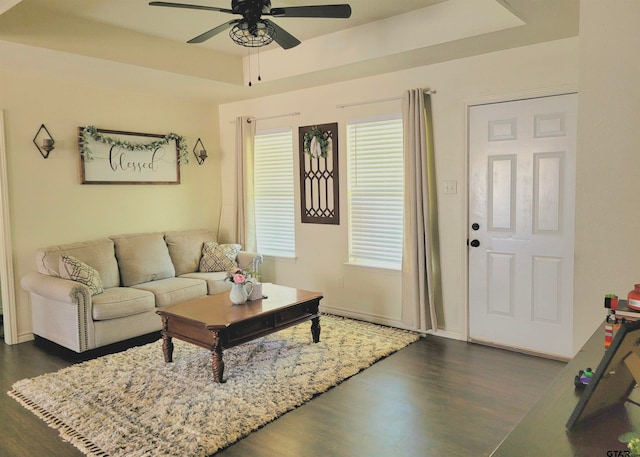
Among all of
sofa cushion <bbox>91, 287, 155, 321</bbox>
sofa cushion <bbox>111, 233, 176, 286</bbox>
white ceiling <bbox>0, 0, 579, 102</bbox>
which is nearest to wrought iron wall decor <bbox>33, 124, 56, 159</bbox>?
white ceiling <bbox>0, 0, 579, 102</bbox>

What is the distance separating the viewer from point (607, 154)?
221 centimetres

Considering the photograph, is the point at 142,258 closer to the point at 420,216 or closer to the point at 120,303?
the point at 120,303

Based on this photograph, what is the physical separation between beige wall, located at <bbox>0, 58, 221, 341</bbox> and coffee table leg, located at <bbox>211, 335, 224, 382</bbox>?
90.9 inches

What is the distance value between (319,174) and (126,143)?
82.9 inches

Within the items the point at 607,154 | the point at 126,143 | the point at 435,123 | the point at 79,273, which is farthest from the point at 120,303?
the point at 607,154

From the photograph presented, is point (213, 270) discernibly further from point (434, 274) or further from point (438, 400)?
point (438, 400)

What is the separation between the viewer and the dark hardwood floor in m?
2.67

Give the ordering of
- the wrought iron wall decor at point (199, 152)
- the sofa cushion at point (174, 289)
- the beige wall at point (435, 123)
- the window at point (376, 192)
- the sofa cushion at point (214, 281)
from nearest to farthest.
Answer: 1. the beige wall at point (435, 123)
2. the sofa cushion at point (174, 289)
3. the window at point (376, 192)
4. the sofa cushion at point (214, 281)
5. the wrought iron wall decor at point (199, 152)

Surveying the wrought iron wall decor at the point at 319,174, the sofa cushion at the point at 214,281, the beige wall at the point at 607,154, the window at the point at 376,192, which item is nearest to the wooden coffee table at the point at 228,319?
the sofa cushion at the point at 214,281

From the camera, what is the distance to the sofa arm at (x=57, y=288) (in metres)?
3.99

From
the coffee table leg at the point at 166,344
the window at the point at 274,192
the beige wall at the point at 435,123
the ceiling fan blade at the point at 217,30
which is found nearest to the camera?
the ceiling fan blade at the point at 217,30

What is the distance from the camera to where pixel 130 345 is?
4430 mm

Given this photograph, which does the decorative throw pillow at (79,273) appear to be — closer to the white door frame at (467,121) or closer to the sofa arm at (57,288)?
the sofa arm at (57,288)

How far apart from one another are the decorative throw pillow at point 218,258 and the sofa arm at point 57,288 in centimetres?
154
